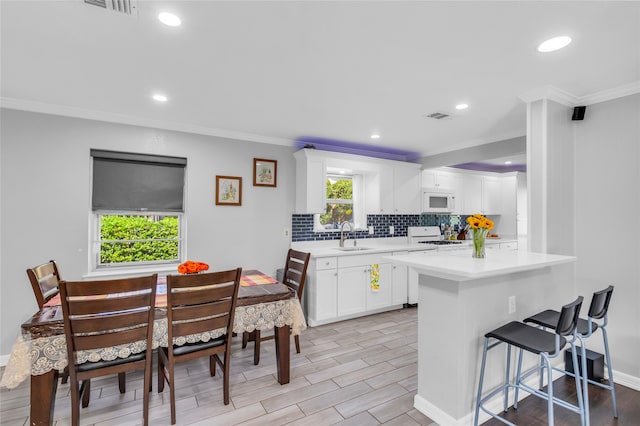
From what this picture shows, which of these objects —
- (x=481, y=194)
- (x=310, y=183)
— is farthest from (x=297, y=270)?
(x=481, y=194)

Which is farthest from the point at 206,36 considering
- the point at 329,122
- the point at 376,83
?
the point at 329,122

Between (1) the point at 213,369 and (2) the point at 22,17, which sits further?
(1) the point at 213,369

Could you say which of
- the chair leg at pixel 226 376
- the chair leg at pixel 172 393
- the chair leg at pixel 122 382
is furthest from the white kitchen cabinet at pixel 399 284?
the chair leg at pixel 122 382

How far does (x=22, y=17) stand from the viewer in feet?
5.38

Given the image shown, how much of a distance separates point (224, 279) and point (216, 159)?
203cm

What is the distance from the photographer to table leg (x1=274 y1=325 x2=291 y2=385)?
8.04ft

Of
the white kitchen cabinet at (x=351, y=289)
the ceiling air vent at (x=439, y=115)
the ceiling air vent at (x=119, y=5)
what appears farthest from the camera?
the white kitchen cabinet at (x=351, y=289)

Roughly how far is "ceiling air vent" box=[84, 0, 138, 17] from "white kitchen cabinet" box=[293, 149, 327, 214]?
2.52 m

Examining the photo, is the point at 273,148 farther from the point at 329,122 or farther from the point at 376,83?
the point at 376,83

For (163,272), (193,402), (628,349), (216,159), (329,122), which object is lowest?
(193,402)

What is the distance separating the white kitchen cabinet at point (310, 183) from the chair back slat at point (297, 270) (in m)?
0.93

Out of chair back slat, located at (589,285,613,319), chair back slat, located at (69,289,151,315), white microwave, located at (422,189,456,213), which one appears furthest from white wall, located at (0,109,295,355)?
chair back slat, located at (589,285,613,319)

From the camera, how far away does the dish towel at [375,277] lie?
13.7 feet

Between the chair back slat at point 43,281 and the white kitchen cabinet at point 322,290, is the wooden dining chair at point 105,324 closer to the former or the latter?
the chair back slat at point 43,281
